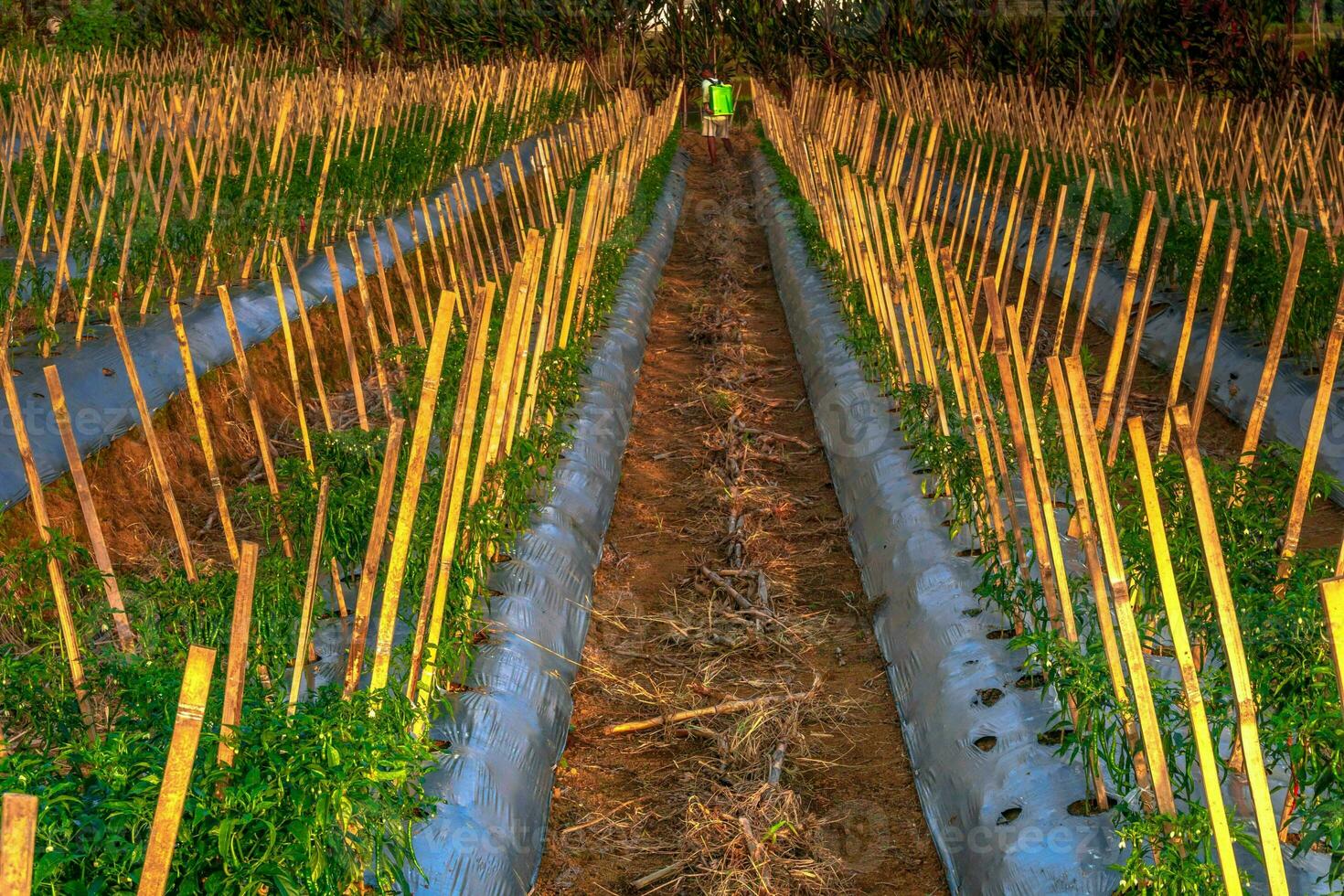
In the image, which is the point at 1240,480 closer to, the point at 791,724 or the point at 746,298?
the point at 791,724

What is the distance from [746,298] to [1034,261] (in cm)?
199

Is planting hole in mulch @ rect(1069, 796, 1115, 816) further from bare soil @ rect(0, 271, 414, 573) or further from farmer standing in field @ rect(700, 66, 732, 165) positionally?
farmer standing in field @ rect(700, 66, 732, 165)

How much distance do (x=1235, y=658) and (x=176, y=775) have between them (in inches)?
63.0

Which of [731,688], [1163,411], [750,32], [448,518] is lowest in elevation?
[731,688]

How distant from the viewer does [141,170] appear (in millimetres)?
6590

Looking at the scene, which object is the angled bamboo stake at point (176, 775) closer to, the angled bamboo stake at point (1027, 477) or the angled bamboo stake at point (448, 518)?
the angled bamboo stake at point (448, 518)

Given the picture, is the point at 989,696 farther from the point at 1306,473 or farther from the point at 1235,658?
the point at 1235,658

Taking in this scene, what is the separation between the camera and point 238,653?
2074 mm

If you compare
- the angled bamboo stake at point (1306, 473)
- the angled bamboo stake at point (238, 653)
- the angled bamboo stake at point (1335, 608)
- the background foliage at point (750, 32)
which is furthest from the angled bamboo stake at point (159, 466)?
the background foliage at point (750, 32)

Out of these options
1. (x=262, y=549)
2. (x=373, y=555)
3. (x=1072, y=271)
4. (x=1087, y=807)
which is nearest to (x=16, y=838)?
(x=373, y=555)

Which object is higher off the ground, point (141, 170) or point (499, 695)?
point (141, 170)

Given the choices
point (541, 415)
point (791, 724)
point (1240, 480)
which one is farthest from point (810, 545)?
point (1240, 480)

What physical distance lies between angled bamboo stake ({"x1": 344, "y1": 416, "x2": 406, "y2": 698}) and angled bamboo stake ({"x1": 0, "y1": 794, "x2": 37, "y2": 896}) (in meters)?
1.25

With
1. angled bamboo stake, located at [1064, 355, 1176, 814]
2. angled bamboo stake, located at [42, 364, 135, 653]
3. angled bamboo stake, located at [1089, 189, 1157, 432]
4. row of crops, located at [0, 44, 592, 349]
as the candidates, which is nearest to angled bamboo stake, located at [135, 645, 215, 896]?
angled bamboo stake, located at [42, 364, 135, 653]
